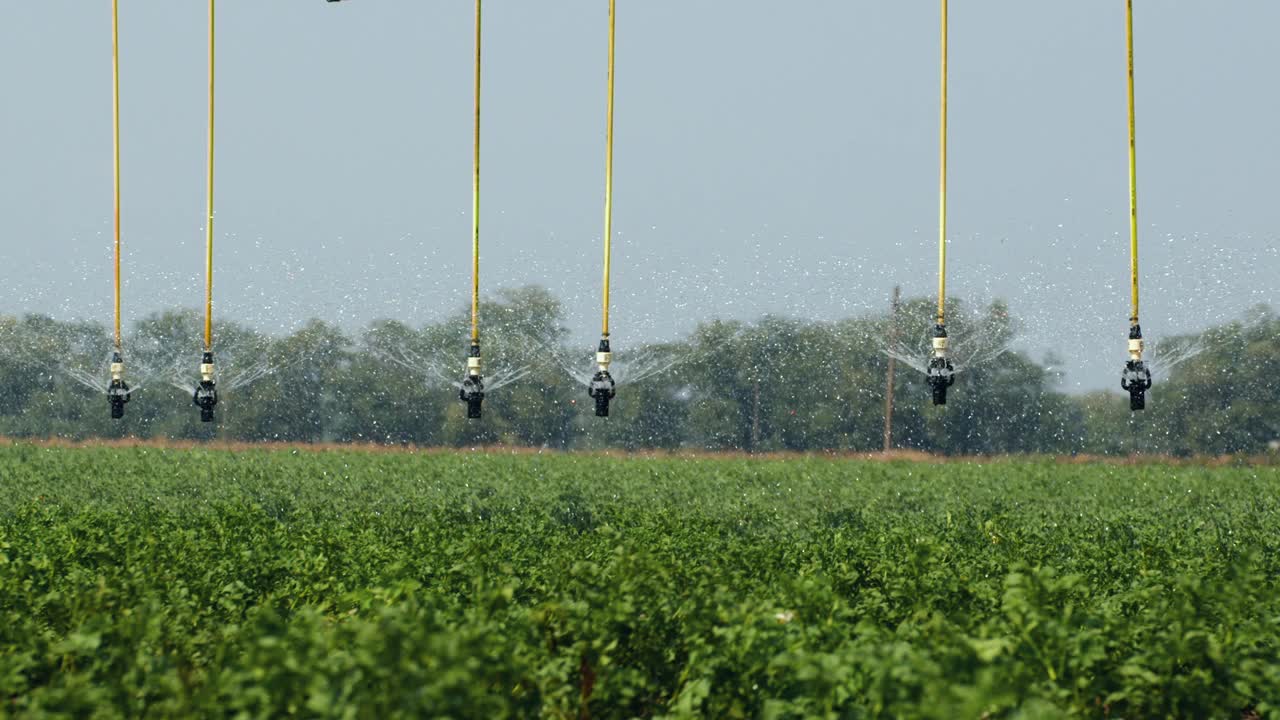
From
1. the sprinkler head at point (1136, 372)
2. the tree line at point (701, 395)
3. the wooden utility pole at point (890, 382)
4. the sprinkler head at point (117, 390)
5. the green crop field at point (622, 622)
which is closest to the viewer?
the green crop field at point (622, 622)

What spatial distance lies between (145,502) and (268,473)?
5.62 m

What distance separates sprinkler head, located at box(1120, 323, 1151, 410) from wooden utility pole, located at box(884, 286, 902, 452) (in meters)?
42.7

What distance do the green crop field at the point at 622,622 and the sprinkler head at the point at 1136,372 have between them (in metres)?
1.39

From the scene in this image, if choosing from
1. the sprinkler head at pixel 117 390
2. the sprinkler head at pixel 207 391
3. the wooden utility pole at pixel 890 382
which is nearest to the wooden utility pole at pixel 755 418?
the wooden utility pole at pixel 890 382

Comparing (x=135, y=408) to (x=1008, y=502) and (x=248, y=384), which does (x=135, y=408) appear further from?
(x=1008, y=502)

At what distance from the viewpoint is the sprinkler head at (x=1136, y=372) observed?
1292 cm

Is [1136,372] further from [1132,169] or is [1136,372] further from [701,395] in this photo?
[701,395]

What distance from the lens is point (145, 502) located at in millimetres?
25250

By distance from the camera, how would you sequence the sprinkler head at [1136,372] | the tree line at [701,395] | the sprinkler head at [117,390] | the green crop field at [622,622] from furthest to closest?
the tree line at [701,395] < the sprinkler head at [117,390] < the sprinkler head at [1136,372] < the green crop field at [622,622]

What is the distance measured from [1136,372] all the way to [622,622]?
7.00 meters

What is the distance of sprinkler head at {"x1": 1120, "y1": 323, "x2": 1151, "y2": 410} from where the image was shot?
12922 mm

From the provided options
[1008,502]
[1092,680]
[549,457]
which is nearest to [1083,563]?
[1092,680]

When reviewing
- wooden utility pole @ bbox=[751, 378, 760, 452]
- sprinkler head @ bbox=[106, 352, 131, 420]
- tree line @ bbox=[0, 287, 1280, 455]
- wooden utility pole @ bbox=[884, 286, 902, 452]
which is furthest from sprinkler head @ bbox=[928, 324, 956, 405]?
wooden utility pole @ bbox=[751, 378, 760, 452]

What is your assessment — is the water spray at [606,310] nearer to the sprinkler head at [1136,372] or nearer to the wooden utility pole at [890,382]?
the sprinkler head at [1136,372]
